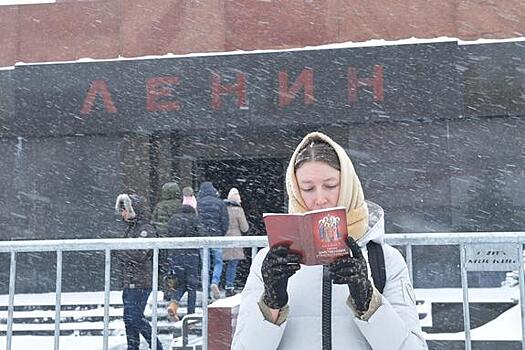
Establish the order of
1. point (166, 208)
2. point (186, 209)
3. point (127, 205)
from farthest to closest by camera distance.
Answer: point (166, 208), point (186, 209), point (127, 205)

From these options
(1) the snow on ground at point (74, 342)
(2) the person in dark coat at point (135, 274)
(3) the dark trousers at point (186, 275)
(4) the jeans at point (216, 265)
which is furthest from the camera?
(4) the jeans at point (216, 265)

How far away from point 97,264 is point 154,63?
3898 mm

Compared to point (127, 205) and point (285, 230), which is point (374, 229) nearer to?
point (285, 230)

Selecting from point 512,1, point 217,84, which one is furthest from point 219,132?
point 512,1

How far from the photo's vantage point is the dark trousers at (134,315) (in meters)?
6.60

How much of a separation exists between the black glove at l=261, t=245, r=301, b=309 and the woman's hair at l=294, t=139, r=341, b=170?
365mm

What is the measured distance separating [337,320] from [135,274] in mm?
4565

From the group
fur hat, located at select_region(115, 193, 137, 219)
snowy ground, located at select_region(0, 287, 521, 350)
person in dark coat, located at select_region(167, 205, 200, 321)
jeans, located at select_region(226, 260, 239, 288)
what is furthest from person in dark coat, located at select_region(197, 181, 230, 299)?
fur hat, located at select_region(115, 193, 137, 219)

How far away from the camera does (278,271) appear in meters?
2.04

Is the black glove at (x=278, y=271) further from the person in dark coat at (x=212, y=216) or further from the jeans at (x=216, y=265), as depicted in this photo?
the person in dark coat at (x=212, y=216)

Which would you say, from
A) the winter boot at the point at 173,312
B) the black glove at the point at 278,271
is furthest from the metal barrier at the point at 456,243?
the winter boot at the point at 173,312

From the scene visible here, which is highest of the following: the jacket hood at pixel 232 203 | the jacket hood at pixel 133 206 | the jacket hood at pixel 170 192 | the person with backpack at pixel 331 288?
the jacket hood at pixel 170 192

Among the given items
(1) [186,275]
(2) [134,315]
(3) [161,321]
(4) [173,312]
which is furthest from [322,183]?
(3) [161,321]

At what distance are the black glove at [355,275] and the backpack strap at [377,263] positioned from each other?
0.48 ft
